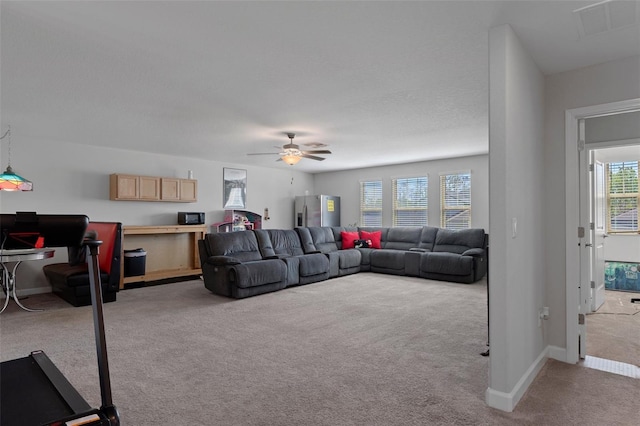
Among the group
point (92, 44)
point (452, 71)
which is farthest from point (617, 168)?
point (92, 44)

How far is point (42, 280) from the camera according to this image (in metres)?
5.65

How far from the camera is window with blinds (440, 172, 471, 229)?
754 centimetres

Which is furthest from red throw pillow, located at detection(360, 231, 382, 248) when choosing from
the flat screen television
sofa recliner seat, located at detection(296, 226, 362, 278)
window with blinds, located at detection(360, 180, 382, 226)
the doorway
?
the flat screen television

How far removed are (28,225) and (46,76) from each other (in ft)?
8.94

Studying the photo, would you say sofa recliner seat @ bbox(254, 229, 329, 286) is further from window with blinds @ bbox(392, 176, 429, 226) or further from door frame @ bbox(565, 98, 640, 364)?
door frame @ bbox(565, 98, 640, 364)

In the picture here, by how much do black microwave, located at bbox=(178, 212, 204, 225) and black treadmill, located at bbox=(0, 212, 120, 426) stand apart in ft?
16.8

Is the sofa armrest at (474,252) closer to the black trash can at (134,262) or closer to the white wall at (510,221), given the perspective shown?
the white wall at (510,221)

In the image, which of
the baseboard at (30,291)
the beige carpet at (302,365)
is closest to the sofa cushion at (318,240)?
the beige carpet at (302,365)

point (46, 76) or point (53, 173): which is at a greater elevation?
point (46, 76)

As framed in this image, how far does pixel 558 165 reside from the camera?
2957mm

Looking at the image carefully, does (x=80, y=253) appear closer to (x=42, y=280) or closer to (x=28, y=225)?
(x=28, y=225)

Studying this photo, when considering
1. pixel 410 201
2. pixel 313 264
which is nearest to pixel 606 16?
pixel 313 264

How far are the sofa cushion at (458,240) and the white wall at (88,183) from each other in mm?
4727

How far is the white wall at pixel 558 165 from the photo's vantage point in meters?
2.85
